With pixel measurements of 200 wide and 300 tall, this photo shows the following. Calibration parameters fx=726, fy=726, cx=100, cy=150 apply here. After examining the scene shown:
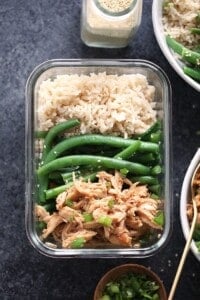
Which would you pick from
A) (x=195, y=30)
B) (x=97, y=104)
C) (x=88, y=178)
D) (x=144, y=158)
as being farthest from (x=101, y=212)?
(x=195, y=30)

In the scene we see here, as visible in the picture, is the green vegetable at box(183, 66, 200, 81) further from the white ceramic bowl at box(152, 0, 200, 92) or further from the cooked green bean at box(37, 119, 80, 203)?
the cooked green bean at box(37, 119, 80, 203)

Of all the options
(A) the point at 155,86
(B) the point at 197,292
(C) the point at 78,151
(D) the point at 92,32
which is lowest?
(B) the point at 197,292

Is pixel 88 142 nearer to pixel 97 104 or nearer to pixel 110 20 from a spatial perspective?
pixel 97 104

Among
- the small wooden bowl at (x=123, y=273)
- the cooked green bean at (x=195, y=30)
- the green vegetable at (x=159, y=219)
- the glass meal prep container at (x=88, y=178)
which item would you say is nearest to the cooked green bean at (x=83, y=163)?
the glass meal prep container at (x=88, y=178)

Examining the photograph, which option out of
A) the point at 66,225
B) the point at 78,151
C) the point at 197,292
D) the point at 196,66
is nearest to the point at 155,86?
the point at 196,66

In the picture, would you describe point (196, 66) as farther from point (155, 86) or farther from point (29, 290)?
point (29, 290)

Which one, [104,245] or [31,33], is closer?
[104,245]
